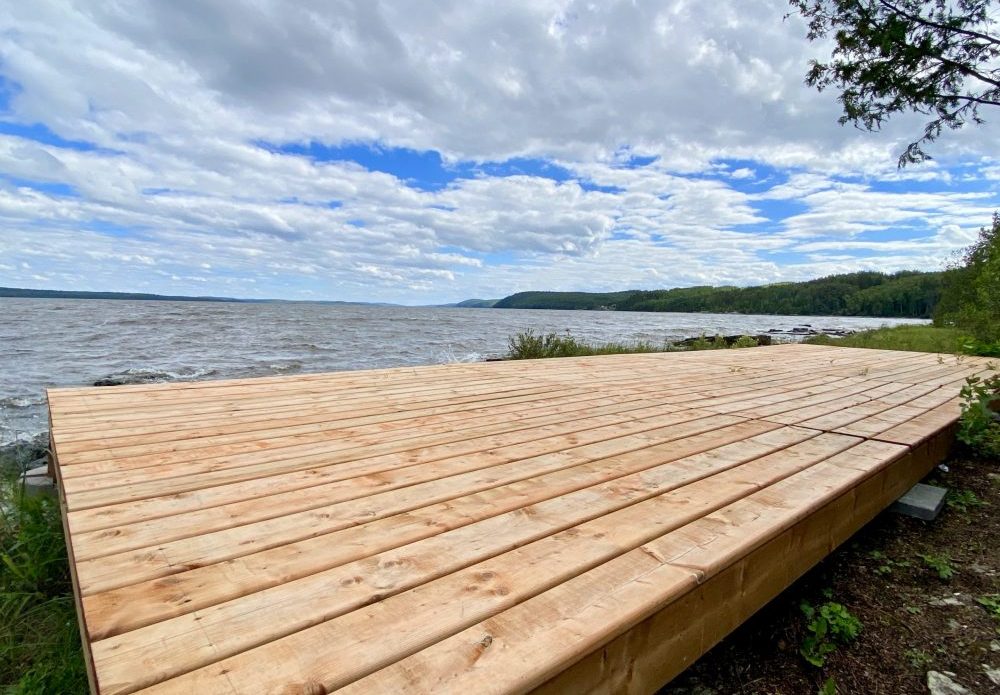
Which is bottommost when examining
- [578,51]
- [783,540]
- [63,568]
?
[63,568]

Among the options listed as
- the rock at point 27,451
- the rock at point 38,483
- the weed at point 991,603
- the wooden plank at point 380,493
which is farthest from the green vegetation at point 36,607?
the weed at point 991,603

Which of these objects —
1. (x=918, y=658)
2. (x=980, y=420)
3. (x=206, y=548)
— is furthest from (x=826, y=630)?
(x=980, y=420)

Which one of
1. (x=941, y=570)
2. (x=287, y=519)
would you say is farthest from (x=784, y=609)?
(x=287, y=519)

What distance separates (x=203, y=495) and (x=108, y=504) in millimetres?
256

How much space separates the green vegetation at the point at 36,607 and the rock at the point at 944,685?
255cm

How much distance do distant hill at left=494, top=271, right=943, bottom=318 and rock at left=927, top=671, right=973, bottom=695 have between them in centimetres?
5935

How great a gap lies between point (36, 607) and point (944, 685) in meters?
3.23

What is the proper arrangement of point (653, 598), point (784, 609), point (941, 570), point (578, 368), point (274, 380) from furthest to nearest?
point (578, 368) < point (274, 380) < point (941, 570) < point (784, 609) < point (653, 598)

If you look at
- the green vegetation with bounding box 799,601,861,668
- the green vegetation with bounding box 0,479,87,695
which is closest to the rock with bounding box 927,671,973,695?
the green vegetation with bounding box 799,601,861,668

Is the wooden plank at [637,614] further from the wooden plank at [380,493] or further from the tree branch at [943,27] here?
the tree branch at [943,27]

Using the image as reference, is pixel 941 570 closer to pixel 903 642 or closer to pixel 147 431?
pixel 903 642

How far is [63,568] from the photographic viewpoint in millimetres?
2293

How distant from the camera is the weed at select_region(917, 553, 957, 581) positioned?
A: 2100mm

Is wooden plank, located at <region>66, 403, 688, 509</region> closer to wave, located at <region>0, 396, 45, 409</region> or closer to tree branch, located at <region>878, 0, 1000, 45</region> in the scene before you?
tree branch, located at <region>878, 0, 1000, 45</region>
